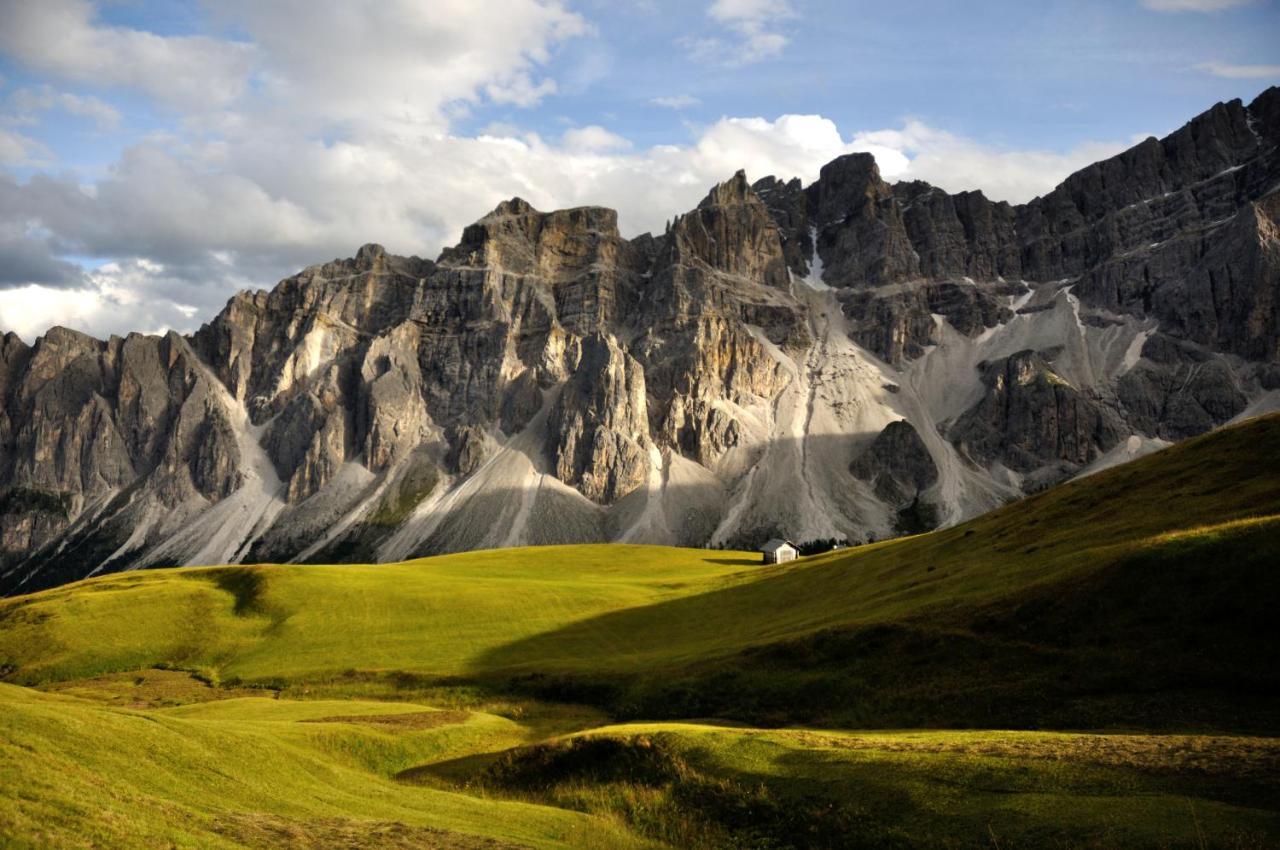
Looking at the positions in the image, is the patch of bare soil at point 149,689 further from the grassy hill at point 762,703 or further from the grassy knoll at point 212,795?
the grassy knoll at point 212,795

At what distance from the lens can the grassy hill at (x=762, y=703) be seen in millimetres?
21406

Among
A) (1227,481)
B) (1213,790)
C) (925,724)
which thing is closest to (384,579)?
(925,724)

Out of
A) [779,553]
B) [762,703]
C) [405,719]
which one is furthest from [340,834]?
[779,553]

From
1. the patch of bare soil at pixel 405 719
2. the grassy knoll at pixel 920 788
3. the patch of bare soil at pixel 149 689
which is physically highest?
the grassy knoll at pixel 920 788

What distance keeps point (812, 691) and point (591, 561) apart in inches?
3350

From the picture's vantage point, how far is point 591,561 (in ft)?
410

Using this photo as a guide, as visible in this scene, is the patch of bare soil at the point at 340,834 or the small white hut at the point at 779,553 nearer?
the patch of bare soil at the point at 340,834

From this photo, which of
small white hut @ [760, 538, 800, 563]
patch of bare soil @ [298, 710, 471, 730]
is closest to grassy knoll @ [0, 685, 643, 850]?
patch of bare soil @ [298, 710, 471, 730]

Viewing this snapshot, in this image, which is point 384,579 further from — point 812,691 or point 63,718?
point 63,718

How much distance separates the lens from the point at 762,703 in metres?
42.8

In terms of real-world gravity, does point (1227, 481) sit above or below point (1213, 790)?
above

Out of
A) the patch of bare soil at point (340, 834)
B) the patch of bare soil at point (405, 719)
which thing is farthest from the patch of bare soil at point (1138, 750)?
the patch of bare soil at point (405, 719)

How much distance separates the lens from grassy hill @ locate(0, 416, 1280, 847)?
70.2 ft

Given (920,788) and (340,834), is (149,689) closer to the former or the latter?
(340,834)
